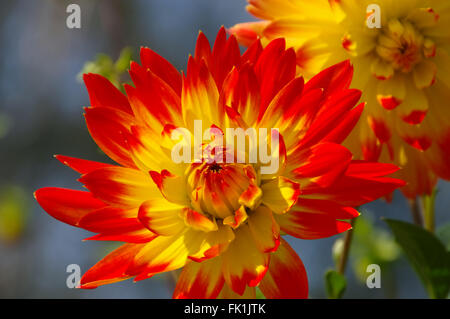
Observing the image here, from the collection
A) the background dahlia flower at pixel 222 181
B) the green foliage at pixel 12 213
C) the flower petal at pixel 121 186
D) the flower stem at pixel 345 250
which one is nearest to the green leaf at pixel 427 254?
the flower stem at pixel 345 250

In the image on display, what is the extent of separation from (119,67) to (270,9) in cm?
20

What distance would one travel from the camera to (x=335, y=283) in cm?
68

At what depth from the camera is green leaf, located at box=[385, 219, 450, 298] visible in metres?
0.72

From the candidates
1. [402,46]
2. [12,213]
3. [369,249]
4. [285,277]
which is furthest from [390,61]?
[12,213]

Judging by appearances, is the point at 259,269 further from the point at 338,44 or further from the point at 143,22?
the point at 143,22

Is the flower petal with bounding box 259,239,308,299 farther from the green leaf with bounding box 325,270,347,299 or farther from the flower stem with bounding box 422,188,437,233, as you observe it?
the flower stem with bounding box 422,188,437,233

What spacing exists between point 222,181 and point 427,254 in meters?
0.29

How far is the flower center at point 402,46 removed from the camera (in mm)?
752

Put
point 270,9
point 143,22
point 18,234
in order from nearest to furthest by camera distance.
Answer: point 270,9, point 18,234, point 143,22

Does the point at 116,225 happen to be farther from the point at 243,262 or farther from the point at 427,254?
the point at 427,254

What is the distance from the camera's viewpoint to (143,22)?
10.5ft

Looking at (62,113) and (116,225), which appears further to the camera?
(62,113)

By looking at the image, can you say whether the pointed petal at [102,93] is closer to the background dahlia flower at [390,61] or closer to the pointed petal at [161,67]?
the pointed petal at [161,67]
